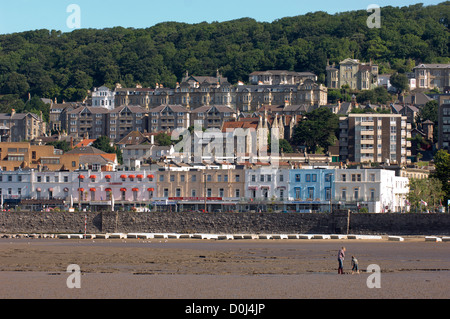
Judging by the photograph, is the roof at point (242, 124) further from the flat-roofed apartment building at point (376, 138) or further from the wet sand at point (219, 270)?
the wet sand at point (219, 270)

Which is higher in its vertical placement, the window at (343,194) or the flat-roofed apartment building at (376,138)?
the flat-roofed apartment building at (376,138)

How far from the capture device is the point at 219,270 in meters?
43.6

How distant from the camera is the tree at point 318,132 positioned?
544 feet

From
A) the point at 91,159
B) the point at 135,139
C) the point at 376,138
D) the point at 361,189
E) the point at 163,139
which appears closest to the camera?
the point at 361,189

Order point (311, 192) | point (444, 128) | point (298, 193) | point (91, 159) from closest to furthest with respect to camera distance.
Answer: point (311, 192), point (298, 193), point (91, 159), point (444, 128)

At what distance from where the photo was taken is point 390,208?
94.8 m

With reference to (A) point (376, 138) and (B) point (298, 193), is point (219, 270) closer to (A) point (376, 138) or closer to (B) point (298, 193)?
(B) point (298, 193)

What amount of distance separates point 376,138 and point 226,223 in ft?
269

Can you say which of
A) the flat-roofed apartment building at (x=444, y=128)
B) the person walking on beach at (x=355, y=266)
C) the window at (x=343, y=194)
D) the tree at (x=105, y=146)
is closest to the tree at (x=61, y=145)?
the tree at (x=105, y=146)

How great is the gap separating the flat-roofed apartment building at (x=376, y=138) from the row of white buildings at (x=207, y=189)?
5887 cm

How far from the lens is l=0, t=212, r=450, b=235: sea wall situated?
76312mm

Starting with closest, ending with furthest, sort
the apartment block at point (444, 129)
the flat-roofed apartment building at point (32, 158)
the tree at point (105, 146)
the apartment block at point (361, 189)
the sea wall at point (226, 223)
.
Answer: the sea wall at point (226, 223) < the apartment block at point (361, 189) < the flat-roofed apartment building at point (32, 158) < the apartment block at point (444, 129) < the tree at point (105, 146)

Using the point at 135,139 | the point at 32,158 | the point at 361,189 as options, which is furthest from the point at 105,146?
the point at 361,189
